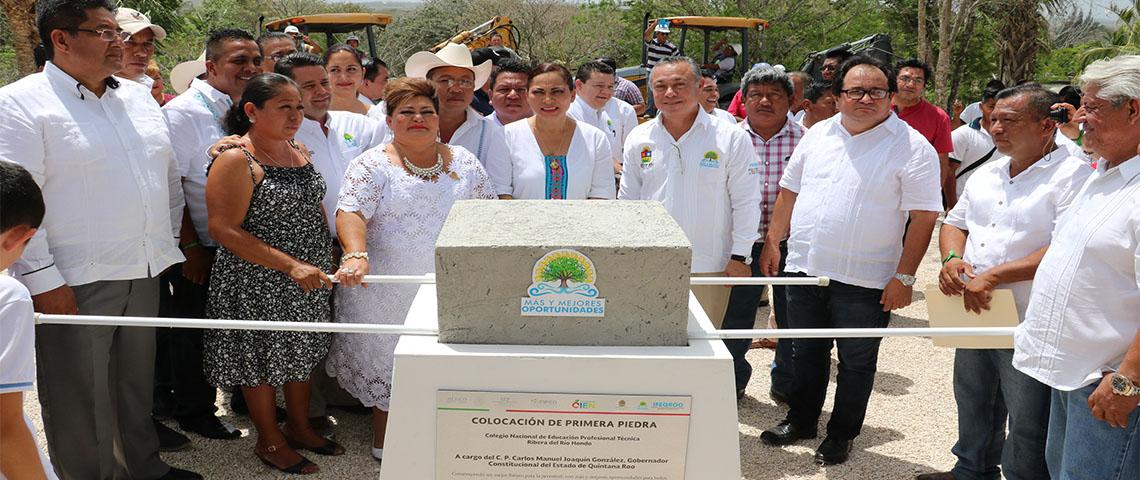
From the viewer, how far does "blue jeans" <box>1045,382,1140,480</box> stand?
233cm

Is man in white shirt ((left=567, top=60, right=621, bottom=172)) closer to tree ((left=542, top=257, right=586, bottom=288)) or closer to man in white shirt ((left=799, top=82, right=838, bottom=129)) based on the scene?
man in white shirt ((left=799, top=82, right=838, bottom=129))

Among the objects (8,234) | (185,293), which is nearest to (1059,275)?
(8,234)

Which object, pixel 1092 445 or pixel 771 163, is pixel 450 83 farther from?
pixel 1092 445

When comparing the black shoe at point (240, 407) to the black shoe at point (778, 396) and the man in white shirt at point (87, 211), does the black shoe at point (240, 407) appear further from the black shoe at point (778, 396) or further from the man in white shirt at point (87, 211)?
the black shoe at point (778, 396)

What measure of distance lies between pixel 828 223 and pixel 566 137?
1.43 meters

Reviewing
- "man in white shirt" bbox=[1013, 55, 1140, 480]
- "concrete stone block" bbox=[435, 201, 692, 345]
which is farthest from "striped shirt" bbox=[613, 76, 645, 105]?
"concrete stone block" bbox=[435, 201, 692, 345]

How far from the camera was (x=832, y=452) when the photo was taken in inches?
161

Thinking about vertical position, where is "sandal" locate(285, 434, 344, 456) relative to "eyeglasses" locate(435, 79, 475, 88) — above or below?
below

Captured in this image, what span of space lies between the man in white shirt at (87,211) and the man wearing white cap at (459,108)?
1.48m

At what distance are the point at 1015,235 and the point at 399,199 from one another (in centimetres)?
249

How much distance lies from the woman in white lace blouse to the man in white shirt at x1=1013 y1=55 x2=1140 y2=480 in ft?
7.69

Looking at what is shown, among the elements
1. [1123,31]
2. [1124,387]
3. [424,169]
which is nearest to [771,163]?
[424,169]

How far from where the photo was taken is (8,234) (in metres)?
2.15

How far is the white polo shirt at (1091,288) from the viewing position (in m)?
2.29
